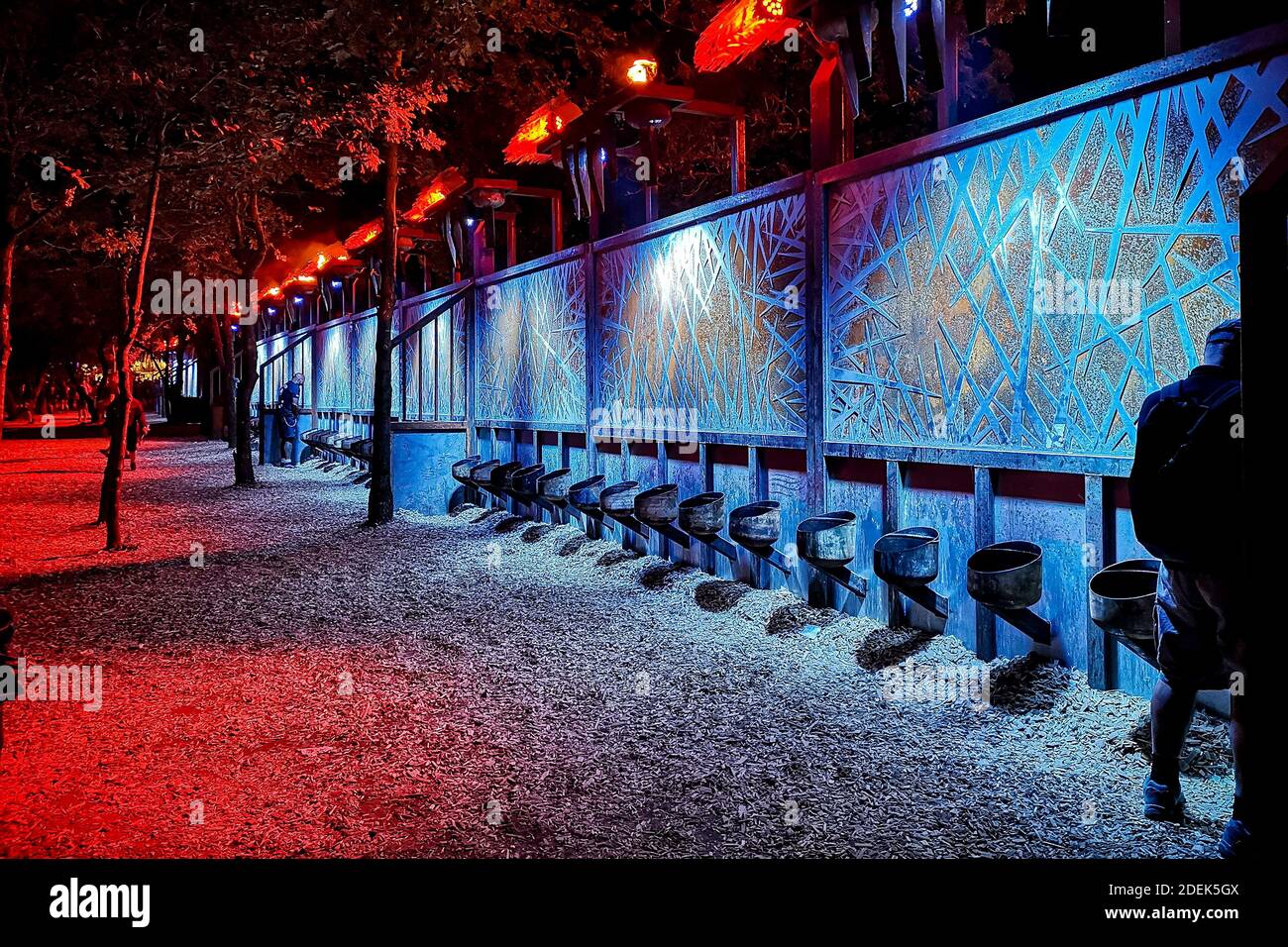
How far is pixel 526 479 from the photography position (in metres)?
13.4

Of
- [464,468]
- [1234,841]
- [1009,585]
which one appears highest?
[464,468]

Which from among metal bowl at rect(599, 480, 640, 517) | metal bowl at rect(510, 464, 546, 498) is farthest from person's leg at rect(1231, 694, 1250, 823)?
metal bowl at rect(510, 464, 546, 498)

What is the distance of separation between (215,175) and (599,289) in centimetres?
695

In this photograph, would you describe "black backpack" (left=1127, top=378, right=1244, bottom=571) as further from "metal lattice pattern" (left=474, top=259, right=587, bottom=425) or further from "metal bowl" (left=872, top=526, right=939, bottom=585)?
"metal lattice pattern" (left=474, top=259, right=587, bottom=425)

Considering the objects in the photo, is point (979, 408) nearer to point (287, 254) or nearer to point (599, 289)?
point (599, 289)

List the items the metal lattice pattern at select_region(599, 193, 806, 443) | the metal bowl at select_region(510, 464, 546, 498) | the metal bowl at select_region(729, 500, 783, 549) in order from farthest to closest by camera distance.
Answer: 1. the metal bowl at select_region(510, 464, 546, 498)
2. the metal lattice pattern at select_region(599, 193, 806, 443)
3. the metal bowl at select_region(729, 500, 783, 549)

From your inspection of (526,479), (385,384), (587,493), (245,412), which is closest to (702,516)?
(587,493)

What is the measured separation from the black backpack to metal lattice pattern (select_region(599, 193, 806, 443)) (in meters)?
4.83

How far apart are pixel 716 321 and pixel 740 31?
2.77 meters

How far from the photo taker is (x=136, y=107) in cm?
1311

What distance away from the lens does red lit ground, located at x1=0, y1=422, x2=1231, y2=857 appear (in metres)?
4.18

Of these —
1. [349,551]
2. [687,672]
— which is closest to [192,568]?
[349,551]

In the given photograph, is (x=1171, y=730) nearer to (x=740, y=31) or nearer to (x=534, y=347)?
(x=740, y=31)

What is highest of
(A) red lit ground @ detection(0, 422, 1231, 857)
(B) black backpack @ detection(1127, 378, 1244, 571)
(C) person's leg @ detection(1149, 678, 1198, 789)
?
(B) black backpack @ detection(1127, 378, 1244, 571)
